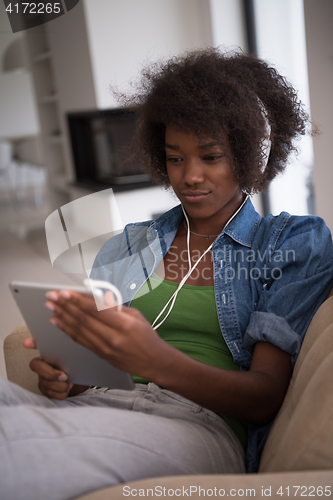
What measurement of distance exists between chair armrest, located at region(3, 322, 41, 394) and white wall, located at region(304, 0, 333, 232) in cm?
121

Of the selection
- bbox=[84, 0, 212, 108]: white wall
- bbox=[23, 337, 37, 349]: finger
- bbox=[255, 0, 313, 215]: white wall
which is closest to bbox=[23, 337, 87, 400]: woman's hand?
bbox=[23, 337, 37, 349]: finger

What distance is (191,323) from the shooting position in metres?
0.58

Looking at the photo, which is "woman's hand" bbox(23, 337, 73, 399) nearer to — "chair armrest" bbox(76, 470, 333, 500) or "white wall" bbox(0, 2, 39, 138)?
"chair armrest" bbox(76, 470, 333, 500)

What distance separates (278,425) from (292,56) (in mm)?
1766

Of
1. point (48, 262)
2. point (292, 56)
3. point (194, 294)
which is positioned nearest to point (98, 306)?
point (48, 262)

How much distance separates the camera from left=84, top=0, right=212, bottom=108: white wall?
6.25 feet

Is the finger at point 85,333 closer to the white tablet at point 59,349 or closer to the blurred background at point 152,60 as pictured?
the white tablet at point 59,349

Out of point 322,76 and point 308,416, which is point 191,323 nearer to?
point 308,416

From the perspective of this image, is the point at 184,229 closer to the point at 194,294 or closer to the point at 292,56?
the point at 194,294

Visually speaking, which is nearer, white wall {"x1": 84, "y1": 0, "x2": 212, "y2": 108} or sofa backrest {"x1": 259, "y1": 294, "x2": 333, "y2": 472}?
sofa backrest {"x1": 259, "y1": 294, "x2": 333, "y2": 472}

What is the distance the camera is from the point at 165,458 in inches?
17.3

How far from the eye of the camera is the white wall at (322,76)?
145 cm

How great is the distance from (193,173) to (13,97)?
26 centimetres

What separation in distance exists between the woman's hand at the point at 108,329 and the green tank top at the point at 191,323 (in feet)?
0.58
